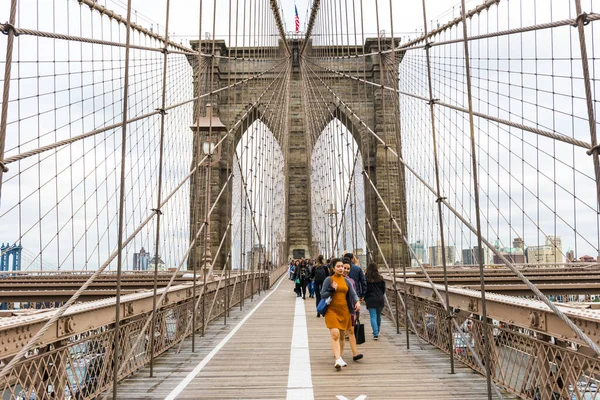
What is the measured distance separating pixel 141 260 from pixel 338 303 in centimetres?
1268

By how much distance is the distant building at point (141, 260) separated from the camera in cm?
1578

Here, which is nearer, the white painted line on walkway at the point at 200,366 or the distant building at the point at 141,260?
the white painted line on walkway at the point at 200,366

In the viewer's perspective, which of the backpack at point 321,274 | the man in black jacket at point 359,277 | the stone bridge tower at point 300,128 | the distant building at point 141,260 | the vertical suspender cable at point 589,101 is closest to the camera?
the vertical suspender cable at point 589,101

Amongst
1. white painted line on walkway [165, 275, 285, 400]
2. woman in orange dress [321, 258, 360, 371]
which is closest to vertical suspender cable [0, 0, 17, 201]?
white painted line on walkway [165, 275, 285, 400]

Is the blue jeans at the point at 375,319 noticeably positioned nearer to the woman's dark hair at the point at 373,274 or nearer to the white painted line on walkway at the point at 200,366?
the woman's dark hair at the point at 373,274

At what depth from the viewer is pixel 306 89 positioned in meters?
27.4

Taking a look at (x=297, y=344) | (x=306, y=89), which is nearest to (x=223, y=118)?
(x=306, y=89)

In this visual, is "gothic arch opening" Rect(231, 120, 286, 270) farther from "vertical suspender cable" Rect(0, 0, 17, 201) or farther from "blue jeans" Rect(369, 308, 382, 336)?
Result: "vertical suspender cable" Rect(0, 0, 17, 201)

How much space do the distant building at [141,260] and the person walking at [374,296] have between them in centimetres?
1019

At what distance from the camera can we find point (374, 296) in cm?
662

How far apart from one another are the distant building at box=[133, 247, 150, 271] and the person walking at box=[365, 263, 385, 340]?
1019 cm

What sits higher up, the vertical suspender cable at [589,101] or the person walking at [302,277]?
the vertical suspender cable at [589,101]

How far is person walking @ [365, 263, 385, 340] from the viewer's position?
6.55 m

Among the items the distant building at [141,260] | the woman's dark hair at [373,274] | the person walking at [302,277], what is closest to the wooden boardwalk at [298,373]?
the woman's dark hair at [373,274]
